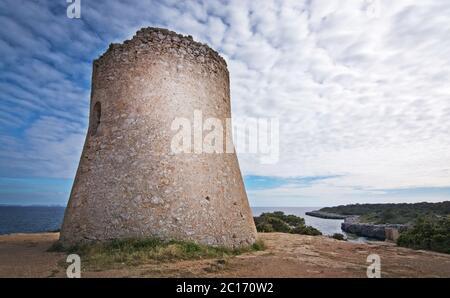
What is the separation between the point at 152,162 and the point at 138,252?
2.56 m

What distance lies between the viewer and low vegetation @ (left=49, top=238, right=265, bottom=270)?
6.98 metres

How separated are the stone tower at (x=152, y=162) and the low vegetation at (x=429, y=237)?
8.61 metres

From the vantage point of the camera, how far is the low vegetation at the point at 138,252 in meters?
6.98

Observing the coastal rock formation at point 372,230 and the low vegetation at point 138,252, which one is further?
the coastal rock formation at point 372,230

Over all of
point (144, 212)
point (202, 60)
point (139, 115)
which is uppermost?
point (202, 60)

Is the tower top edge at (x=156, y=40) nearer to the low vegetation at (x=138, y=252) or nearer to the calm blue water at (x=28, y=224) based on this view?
the low vegetation at (x=138, y=252)

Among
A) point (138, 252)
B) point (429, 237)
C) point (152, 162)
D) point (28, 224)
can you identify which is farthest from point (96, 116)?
point (28, 224)

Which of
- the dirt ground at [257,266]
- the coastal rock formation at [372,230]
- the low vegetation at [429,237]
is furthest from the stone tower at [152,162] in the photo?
the coastal rock formation at [372,230]

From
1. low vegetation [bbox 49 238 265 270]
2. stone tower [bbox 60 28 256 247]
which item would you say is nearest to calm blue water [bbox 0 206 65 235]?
stone tower [bbox 60 28 256 247]

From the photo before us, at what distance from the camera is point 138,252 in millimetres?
7402
